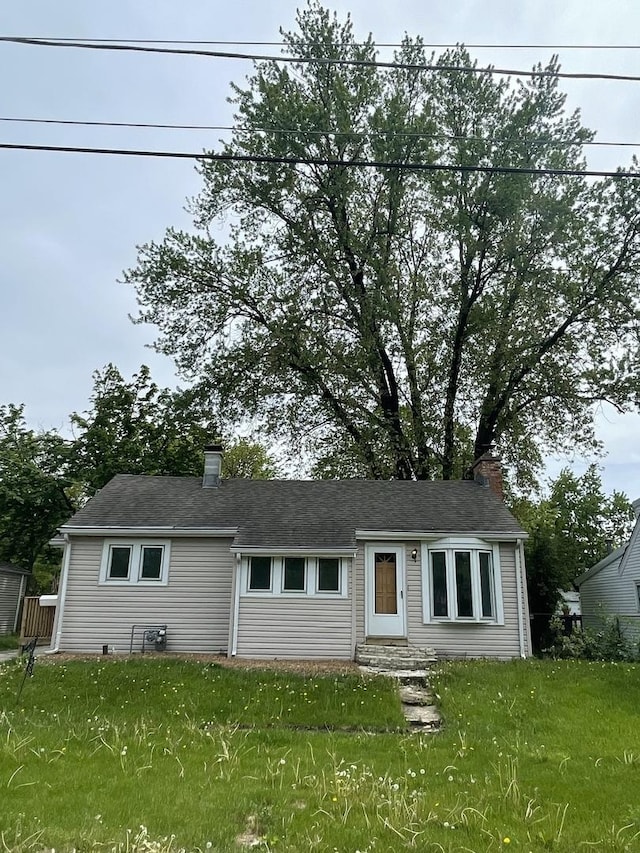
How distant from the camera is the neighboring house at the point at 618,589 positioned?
64.0ft

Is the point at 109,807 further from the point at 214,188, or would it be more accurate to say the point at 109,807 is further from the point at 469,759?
the point at 214,188

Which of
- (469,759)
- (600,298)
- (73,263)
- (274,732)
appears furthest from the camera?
(600,298)

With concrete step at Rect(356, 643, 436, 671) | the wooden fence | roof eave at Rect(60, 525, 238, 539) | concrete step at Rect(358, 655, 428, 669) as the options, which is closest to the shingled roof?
roof eave at Rect(60, 525, 238, 539)

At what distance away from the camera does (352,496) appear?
1720 cm

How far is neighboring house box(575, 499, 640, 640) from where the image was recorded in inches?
768

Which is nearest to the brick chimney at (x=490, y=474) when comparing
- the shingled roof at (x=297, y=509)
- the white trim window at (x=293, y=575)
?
the shingled roof at (x=297, y=509)

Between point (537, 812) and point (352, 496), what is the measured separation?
12182 millimetres

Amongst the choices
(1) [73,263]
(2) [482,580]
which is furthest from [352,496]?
(1) [73,263]

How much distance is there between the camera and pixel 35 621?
16234mm

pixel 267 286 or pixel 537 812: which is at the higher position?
pixel 267 286

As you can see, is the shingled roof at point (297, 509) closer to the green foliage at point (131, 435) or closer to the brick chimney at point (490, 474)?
the brick chimney at point (490, 474)

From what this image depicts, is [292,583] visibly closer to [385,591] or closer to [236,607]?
[236,607]

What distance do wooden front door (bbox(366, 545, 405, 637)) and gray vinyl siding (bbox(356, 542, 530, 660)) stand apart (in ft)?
0.60

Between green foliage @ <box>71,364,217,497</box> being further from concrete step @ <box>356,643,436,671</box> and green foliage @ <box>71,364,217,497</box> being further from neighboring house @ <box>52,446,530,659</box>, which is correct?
concrete step @ <box>356,643,436,671</box>
